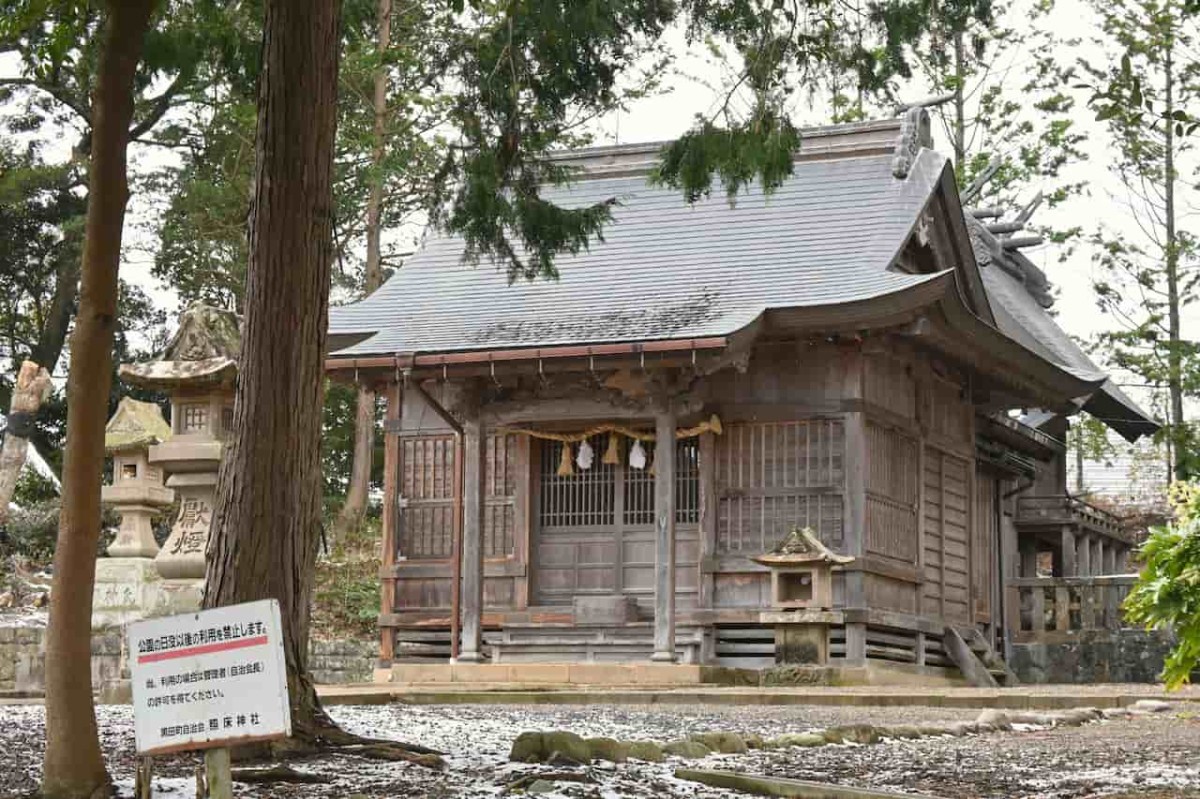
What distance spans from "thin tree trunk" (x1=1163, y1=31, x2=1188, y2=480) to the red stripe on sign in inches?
885

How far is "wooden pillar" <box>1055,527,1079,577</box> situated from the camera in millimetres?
25516

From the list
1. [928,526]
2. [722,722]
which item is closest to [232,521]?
[722,722]

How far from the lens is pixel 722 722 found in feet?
36.0

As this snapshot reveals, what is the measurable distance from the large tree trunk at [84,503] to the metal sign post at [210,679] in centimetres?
94

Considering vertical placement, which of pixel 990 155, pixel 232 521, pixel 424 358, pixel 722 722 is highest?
pixel 990 155

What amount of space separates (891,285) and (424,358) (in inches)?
203

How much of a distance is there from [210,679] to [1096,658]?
19.2 meters

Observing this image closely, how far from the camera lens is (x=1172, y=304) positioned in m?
28.7

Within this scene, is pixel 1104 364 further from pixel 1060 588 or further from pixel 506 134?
pixel 506 134

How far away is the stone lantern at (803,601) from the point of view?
1744 centimetres

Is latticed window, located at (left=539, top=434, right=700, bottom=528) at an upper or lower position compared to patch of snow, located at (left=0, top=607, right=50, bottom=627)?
upper

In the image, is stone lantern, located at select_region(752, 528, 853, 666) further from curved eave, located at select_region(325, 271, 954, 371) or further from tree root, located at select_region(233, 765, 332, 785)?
tree root, located at select_region(233, 765, 332, 785)

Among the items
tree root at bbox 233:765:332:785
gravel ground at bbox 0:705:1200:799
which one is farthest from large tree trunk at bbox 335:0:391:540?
tree root at bbox 233:765:332:785

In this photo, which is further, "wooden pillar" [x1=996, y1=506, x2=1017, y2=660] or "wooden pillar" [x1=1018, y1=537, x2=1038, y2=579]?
"wooden pillar" [x1=1018, y1=537, x2=1038, y2=579]
